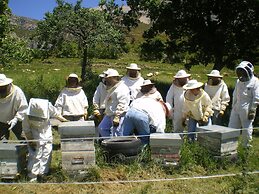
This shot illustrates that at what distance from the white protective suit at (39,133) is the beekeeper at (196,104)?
114 inches

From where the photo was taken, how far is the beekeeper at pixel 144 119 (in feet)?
25.8

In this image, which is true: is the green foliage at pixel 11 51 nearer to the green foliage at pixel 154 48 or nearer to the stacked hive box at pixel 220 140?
the green foliage at pixel 154 48

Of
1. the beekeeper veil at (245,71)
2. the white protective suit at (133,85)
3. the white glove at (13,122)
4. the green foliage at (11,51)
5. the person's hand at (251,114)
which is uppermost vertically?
the green foliage at (11,51)

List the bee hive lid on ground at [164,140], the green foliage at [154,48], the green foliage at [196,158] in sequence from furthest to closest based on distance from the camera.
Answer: the green foliage at [154,48], the green foliage at [196,158], the bee hive lid on ground at [164,140]

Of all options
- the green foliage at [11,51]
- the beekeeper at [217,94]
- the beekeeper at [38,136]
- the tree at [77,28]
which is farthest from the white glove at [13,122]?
the tree at [77,28]

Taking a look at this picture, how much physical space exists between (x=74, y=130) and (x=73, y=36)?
10595mm

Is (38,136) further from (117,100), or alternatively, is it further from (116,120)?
(117,100)

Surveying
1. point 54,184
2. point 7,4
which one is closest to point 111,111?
point 54,184

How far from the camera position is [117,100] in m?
Result: 8.62

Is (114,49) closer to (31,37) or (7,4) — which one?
(31,37)

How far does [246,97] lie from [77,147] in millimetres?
3832

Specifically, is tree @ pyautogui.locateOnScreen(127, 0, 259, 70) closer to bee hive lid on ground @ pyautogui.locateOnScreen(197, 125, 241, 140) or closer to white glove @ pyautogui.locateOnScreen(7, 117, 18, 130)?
bee hive lid on ground @ pyautogui.locateOnScreen(197, 125, 241, 140)

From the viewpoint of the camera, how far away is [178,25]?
58.3 feet

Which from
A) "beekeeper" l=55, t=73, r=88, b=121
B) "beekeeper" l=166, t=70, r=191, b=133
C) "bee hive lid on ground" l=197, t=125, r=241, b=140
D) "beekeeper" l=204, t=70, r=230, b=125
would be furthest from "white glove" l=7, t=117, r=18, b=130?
"beekeeper" l=204, t=70, r=230, b=125
